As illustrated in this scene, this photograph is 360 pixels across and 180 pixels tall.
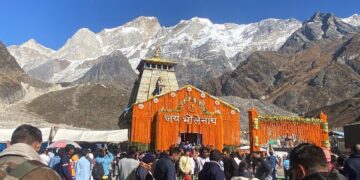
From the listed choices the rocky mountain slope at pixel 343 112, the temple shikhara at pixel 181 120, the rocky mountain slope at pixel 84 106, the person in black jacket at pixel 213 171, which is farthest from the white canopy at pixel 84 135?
the rocky mountain slope at pixel 343 112

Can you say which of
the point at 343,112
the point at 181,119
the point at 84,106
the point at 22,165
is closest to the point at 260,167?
the point at 22,165

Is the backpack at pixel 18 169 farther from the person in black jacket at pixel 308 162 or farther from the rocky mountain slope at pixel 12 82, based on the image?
the rocky mountain slope at pixel 12 82

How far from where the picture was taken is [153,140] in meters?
27.1

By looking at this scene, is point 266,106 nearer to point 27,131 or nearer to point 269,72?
point 27,131

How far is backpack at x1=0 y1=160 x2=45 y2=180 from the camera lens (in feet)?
8.69

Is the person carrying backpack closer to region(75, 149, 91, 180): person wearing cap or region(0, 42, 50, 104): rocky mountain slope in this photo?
region(75, 149, 91, 180): person wearing cap

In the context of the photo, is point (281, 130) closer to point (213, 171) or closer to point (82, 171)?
point (82, 171)

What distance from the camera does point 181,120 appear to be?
2750 centimetres

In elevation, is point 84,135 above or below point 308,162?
above

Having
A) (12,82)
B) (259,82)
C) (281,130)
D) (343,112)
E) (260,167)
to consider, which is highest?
(259,82)

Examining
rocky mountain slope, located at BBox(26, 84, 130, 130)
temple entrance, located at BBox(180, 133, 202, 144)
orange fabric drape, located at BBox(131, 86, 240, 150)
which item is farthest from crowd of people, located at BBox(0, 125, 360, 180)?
rocky mountain slope, located at BBox(26, 84, 130, 130)

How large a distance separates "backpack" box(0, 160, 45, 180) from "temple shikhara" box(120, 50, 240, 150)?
77.4ft

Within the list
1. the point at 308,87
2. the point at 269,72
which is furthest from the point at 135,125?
the point at 269,72

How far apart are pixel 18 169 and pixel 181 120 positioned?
24.9 metres
